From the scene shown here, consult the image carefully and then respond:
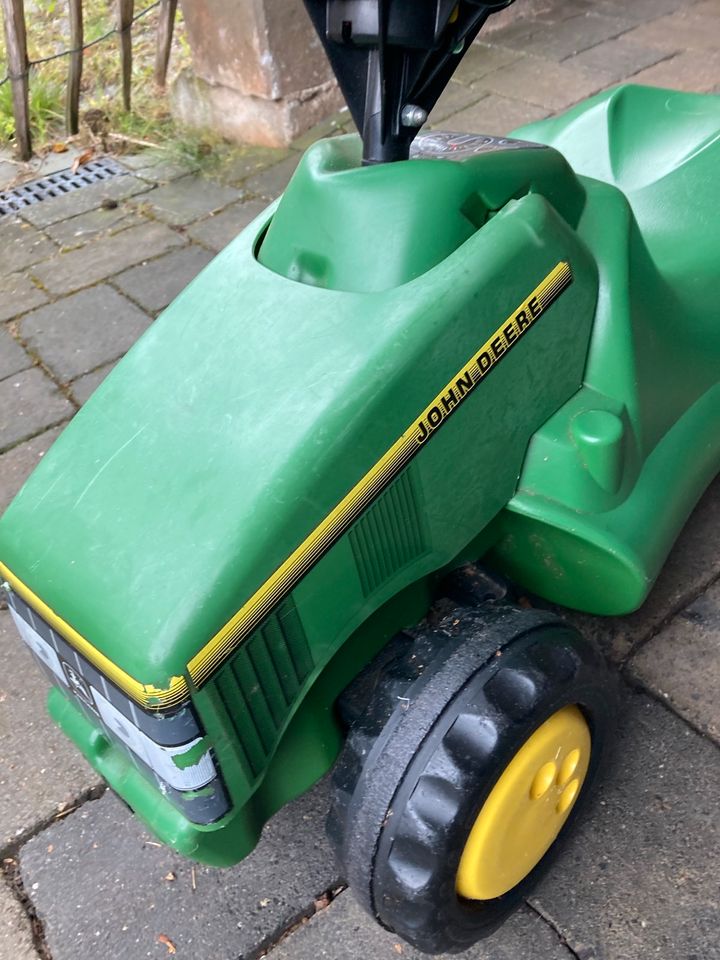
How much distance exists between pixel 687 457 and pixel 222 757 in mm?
875

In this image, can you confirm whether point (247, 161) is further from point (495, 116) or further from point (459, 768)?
point (459, 768)

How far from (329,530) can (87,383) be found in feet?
5.20

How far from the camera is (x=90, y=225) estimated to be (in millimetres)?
3203

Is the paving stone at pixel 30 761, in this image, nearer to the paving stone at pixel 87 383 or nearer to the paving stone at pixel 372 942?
the paving stone at pixel 372 942

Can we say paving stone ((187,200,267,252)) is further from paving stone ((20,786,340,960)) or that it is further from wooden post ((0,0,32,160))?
→ paving stone ((20,786,340,960))

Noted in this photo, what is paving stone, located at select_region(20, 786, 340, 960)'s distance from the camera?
1328 mm

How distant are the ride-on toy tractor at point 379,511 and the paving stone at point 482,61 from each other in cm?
259

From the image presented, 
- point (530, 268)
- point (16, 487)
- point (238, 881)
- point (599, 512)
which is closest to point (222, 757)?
point (238, 881)

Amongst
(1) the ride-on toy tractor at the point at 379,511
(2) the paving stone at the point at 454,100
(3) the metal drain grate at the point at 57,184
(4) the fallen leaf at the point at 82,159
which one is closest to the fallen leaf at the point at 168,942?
(1) the ride-on toy tractor at the point at 379,511

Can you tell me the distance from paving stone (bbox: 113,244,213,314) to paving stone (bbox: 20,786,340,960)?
1.66 metres

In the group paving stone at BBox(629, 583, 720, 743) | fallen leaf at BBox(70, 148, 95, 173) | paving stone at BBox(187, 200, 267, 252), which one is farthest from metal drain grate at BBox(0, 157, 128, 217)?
paving stone at BBox(629, 583, 720, 743)

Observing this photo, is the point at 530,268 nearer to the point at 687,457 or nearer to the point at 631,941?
the point at 687,457

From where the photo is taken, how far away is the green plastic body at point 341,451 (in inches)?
41.1

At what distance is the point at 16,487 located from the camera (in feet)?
7.04
